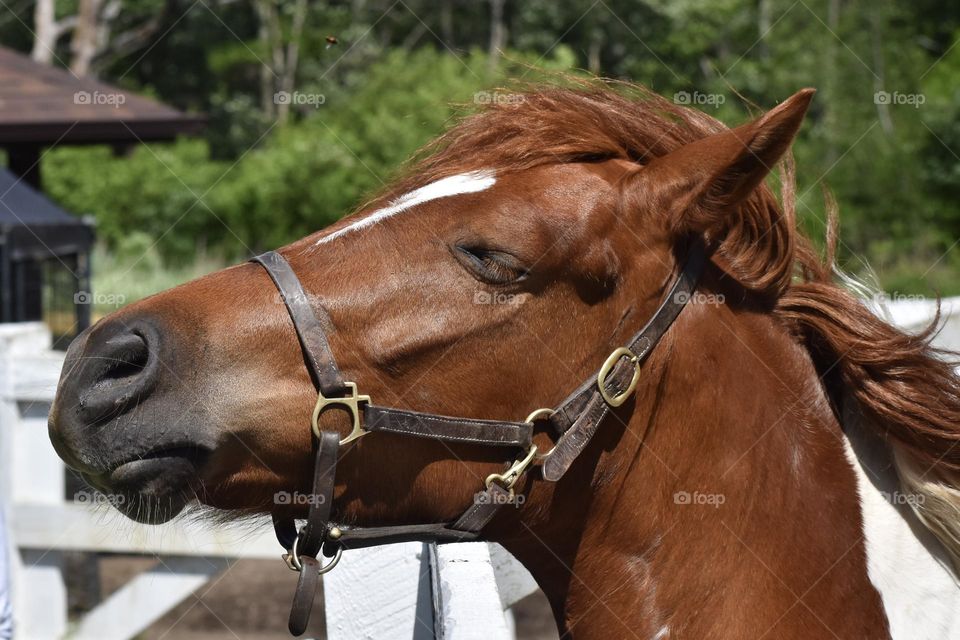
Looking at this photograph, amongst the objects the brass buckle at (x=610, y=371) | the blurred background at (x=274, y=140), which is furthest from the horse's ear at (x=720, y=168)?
the blurred background at (x=274, y=140)

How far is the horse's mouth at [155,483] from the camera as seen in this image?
6.22 feet

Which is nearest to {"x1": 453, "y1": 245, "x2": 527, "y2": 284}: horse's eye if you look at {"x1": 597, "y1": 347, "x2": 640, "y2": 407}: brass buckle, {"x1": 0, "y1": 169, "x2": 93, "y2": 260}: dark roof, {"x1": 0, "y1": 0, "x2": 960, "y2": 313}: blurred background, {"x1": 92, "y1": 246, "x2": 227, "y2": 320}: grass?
{"x1": 597, "y1": 347, "x2": 640, "y2": 407}: brass buckle

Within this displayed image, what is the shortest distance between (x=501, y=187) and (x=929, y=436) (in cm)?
107

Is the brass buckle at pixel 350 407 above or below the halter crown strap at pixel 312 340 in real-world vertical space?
below

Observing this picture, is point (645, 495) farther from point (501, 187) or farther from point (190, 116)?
point (190, 116)

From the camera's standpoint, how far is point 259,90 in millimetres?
36750

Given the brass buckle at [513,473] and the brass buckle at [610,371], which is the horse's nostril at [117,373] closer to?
the brass buckle at [513,473]

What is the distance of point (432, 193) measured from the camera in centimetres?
209

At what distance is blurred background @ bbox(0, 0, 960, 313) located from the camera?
19.4 meters

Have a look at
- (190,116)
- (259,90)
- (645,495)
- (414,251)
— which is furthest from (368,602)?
(259,90)

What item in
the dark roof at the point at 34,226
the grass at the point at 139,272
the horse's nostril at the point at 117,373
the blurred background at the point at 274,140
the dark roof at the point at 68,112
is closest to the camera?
the horse's nostril at the point at 117,373

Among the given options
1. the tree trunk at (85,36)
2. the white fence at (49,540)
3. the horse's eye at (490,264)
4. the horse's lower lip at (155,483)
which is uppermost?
the tree trunk at (85,36)

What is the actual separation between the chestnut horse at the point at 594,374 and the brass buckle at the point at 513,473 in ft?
0.10

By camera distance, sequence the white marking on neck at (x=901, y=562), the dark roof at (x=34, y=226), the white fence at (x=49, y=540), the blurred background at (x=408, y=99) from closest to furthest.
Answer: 1. the white marking on neck at (x=901, y=562)
2. the white fence at (x=49, y=540)
3. the dark roof at (x=34, y=226)
4. the blurred background at (x=408, y=99)
